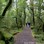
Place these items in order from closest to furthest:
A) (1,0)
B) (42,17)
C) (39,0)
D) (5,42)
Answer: (5,42), (1,0), (42,17), (39,0)

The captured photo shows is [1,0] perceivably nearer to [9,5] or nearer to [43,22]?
[9,5]

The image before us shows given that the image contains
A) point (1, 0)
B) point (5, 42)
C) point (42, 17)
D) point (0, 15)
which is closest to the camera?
point (5, 42)

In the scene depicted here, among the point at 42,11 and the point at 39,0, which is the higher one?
the point at 39,0

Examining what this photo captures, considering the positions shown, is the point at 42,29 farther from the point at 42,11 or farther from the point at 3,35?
the point at 3,35

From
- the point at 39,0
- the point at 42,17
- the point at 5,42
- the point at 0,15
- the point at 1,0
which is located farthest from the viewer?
the point at 39,0

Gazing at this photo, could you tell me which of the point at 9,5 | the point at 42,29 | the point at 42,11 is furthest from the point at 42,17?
the point at 9,5

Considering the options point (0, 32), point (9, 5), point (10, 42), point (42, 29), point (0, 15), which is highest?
point (9, 5)

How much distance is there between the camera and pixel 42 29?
57.5ft

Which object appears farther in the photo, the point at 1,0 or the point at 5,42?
the point at 1,0

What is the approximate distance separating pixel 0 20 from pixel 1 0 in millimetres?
3320

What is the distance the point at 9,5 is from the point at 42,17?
734cm

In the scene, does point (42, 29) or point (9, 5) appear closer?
point (9, 5)

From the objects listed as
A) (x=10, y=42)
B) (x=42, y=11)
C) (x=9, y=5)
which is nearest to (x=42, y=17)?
(x=42, y=11)

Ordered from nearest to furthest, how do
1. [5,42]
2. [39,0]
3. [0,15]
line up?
[5,42]
[0,15]
[39,0]
